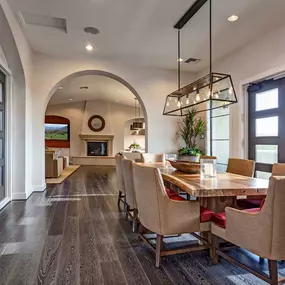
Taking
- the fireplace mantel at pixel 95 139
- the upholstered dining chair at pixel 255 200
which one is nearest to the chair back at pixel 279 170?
the upholstered dining chair at pixel 255 200

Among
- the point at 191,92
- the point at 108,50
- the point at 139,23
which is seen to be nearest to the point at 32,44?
the point at 108,50

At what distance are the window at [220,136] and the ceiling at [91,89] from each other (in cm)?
438

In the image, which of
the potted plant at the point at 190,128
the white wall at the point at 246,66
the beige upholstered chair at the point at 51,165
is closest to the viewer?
the white wall at the point at 246,66

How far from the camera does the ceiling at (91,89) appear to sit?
8781mm

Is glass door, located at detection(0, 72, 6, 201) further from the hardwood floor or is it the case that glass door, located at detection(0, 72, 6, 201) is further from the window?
the window

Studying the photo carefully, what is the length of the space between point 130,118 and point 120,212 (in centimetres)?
1025

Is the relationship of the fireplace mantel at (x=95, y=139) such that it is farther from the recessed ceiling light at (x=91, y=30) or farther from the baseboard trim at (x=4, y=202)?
the recessed ceiling light at (x=91, y=30)

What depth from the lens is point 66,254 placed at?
2.42 m

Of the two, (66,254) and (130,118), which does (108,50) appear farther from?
(130,118)

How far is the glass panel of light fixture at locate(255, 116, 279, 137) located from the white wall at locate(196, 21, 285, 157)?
0.27 m

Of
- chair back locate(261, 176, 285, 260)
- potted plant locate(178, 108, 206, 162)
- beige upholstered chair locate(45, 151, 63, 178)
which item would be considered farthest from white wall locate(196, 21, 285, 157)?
beige upholstered chair locate(45, 151, 63, 178)

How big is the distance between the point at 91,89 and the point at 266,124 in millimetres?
7932

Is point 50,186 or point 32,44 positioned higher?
point 32,44

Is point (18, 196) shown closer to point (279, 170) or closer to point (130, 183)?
point (130, 183)
